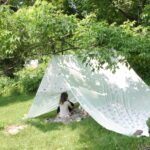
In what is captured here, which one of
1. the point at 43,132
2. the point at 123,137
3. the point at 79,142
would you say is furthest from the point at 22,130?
the point at 123,137

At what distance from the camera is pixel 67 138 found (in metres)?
4.97

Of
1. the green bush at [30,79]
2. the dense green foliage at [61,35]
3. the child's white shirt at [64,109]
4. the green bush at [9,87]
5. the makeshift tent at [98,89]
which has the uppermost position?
the dense green foliage at [61,35]

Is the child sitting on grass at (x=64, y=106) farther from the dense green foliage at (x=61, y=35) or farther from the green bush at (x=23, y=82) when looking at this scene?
the green bush at (x=23, y=82)

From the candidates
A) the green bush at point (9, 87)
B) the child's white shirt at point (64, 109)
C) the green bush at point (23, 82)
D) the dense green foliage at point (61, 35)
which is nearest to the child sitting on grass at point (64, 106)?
the child's white shirt at point (64, 109)

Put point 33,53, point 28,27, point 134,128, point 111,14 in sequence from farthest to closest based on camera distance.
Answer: point 111,14 → point 33,53 → point 134,128 → point 28,27

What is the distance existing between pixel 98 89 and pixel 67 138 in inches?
61.4

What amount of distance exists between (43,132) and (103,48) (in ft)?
8.44

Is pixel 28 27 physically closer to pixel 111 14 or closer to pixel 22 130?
pixel 22 130

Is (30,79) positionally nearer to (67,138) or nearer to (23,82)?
(23,82)

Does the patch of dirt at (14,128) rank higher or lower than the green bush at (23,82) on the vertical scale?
higher

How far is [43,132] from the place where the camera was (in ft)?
18.1

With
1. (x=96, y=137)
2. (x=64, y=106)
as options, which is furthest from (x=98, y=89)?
(x=96, y=137)

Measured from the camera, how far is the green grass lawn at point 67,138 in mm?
4355

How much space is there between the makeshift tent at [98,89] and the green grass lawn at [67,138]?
1.67 feet
